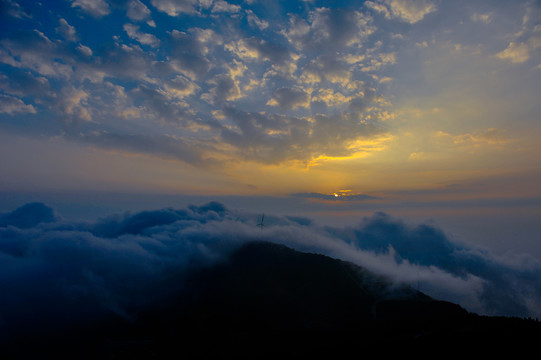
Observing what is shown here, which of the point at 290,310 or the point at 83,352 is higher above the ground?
the point at 290,310

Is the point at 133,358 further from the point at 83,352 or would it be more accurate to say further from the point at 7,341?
the point at 7,341

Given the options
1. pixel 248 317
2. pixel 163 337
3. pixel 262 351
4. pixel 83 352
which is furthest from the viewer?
pixel 248 317

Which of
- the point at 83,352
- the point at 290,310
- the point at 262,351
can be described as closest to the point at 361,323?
the point at 290,310

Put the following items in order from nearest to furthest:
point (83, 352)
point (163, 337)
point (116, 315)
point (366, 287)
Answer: point (83, 352) → point (163, 337) → point (116, 315) → point (366, 287)

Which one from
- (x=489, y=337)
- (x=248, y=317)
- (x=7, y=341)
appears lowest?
(x=7, y=341)

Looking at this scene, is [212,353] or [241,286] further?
[241,286]

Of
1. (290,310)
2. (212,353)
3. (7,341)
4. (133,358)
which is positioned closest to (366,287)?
(290,310)

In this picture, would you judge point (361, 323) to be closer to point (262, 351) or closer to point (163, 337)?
point (262, 351)
